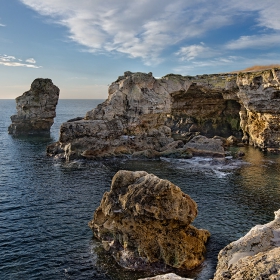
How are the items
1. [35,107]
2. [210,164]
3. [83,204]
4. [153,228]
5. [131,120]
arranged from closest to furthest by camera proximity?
[153,228] → [83,204] → [210,164] → [131,120] → [35,107]

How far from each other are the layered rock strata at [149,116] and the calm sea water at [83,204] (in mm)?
5215

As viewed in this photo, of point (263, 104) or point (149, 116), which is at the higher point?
point (263, 104)

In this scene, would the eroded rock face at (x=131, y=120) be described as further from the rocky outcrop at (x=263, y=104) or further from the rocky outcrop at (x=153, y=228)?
the rocky outcrop at (x=153, y=228)

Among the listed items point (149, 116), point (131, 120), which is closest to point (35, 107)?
point (131, 120)

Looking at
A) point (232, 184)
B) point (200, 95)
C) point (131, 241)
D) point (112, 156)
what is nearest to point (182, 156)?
point (112, 156)

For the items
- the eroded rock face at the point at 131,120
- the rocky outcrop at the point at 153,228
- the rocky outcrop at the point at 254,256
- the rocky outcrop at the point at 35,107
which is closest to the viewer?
the rocky outcrop at the point at 254,256

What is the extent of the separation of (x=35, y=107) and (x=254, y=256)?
99.3 metres

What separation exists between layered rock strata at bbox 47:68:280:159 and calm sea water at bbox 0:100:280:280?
5.21m

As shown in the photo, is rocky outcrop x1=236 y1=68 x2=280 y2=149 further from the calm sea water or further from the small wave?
the small wave

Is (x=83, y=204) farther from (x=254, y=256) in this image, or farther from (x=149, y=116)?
(x=149, y=116)

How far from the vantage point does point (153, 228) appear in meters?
24.4

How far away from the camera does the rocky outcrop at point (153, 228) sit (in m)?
23.3

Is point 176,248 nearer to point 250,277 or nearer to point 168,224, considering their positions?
point 168,224

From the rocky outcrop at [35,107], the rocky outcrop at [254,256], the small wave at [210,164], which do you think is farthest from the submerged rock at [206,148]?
the rocky outcrop at [35,107]
